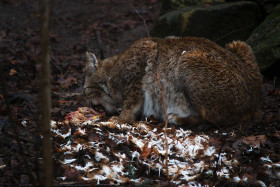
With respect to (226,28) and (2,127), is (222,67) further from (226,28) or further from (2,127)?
(226,28)

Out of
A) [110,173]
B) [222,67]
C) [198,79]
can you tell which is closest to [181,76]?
[198,79]

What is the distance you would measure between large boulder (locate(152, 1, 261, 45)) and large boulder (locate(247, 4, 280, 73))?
84 centimetres

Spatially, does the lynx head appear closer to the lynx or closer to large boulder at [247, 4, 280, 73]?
the lynx

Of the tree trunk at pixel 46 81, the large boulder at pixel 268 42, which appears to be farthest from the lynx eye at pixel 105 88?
the tree trunk at pixel 46 81

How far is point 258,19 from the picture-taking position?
8.12 m

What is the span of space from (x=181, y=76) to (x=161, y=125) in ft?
2.73

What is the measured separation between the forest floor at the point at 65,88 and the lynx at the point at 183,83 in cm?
31

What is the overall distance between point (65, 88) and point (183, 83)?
3521 millimetres

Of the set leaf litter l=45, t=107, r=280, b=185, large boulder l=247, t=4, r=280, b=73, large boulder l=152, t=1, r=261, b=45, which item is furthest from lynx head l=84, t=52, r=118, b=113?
large boulder l=247, t=4, r=280, b=73

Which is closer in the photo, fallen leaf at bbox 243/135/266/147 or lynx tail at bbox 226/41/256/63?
fallen leaf at bbox 243/135/266/147

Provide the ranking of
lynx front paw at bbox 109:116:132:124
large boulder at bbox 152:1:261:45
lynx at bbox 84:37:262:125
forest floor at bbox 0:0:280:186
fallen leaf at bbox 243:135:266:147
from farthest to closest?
large boulder at bbox 152:1:261:45
lynx front paw at bbox 109:116:132:124
lynx at bbox 84:37:262:125
fallen leaf at bbox 243:135:266:147
forest floor at bbox 0:0:280:186

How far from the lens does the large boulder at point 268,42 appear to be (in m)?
6.37

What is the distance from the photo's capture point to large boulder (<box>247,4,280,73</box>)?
6.37 m

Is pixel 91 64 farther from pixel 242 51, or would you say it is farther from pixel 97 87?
pixel 242 51
